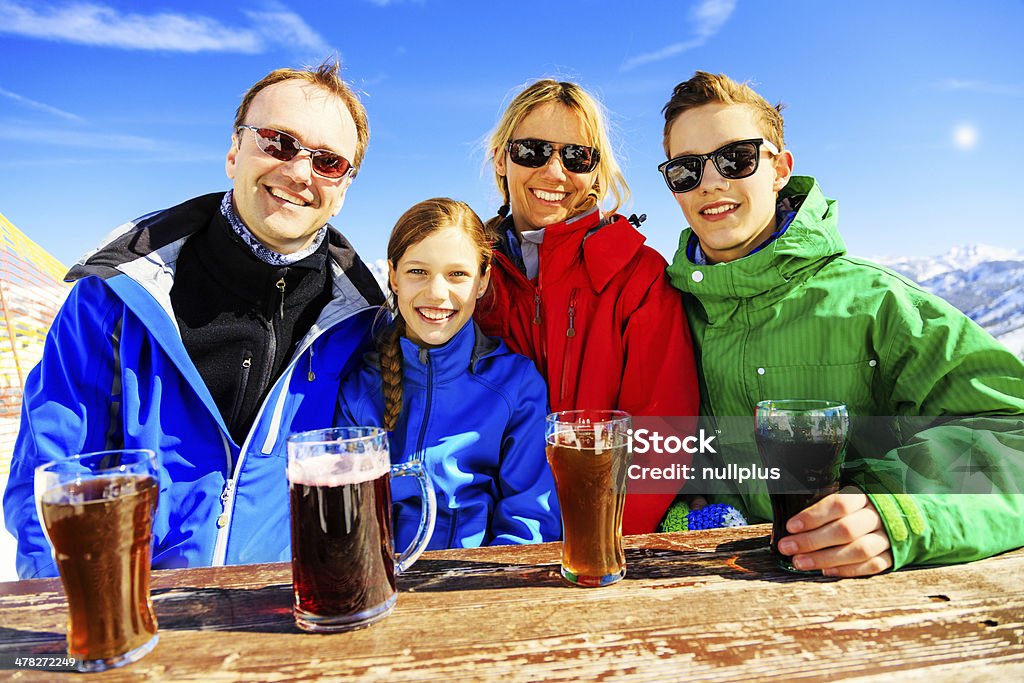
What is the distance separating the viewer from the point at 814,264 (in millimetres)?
2604

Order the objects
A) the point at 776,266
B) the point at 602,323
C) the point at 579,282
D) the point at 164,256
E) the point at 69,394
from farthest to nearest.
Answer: the point at 579,282, the point at 602,323, the point at 164,256, the point at 776,266, the point at 69,394

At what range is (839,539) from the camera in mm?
1571

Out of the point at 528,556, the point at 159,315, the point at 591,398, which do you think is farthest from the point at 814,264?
the point at 159,315

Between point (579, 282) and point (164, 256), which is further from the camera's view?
point (579, 282)

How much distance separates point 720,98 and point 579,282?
1.01 m

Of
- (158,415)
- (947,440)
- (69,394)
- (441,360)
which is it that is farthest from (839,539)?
(69,394)

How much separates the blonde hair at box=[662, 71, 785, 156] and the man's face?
1.54 m

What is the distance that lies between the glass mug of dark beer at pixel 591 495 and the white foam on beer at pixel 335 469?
46 cm

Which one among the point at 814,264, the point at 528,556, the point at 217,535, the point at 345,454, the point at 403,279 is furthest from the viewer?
the point at 403,279

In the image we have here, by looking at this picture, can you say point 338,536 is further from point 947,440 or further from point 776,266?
point 776,266

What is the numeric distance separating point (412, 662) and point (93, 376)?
1.96 m

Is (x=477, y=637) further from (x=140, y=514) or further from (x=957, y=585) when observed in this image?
(x=957, y=585)

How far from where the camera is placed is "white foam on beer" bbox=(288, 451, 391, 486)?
1388 mm

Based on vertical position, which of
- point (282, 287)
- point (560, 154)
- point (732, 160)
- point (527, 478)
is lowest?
point (527, 478)
